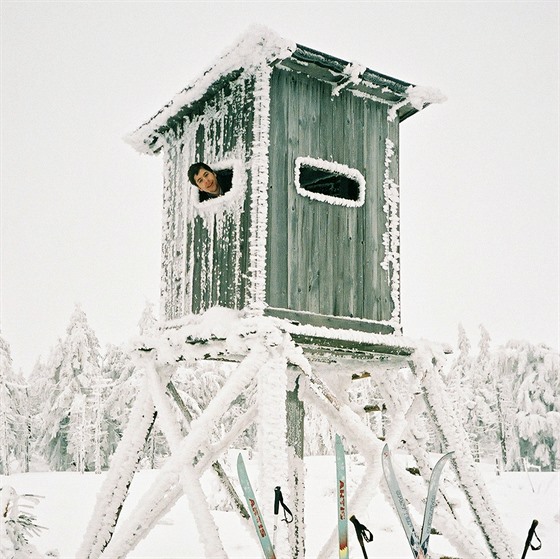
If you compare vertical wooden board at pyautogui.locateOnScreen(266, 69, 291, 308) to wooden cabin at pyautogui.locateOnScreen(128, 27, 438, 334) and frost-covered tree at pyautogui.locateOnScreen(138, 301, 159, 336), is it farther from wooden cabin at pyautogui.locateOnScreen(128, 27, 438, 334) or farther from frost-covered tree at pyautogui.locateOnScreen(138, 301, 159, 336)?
frost-covered tree at pyautogui.locateOnScreen(138, 301, 159, 336)

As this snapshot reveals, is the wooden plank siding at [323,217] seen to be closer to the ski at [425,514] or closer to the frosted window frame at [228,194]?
the frosted window frame at [228,194]

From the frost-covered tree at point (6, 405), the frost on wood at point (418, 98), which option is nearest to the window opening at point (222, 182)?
the frost on wood at point (418, 98)

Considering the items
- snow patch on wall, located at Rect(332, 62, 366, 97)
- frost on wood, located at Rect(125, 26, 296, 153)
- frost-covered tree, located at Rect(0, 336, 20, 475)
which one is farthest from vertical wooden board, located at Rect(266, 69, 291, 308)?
frost-covered tree, located at Rect(0, 336, 20, 475)

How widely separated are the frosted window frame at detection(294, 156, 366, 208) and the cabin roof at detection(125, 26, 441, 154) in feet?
2.74

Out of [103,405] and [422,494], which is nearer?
[422,494]

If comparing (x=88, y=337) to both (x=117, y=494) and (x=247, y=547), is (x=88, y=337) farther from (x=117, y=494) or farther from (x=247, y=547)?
(x=117, y=494)

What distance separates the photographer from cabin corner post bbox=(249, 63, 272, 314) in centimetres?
617

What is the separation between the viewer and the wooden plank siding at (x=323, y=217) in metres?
6.39

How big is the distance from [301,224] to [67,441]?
97.9 ft

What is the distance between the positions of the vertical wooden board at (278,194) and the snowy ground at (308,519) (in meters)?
4.89

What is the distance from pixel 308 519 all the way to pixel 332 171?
996 cm

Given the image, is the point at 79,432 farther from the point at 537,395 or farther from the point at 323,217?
the point at 323,217

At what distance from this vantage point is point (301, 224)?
21.5ft

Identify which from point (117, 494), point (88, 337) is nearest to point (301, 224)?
point (117, 494)
